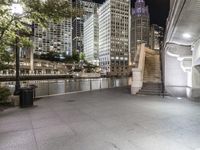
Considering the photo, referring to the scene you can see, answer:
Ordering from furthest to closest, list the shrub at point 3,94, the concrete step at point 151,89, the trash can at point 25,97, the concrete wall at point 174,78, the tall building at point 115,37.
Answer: the tall building at point 115,37 → the concrete step at point 151,89 → the concrete wall at point 174,78 → the shrub at point 3,94 → the trash can at point 25,97

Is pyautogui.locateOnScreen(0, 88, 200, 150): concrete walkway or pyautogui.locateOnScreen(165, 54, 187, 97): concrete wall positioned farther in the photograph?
pyautogui.locateOnScreen(165, 54, 187, 97): concrete wall

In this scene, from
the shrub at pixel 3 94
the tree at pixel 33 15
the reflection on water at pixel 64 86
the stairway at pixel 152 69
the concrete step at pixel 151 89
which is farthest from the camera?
the stairway at pixel 152 69

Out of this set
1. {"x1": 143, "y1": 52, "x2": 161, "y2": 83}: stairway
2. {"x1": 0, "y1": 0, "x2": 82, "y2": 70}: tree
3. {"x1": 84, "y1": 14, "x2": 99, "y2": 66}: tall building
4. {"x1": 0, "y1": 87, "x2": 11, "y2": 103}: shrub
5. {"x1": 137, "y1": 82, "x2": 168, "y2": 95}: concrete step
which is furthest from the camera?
{"x1": 84, "y1": 14, "x2": 99, "y2": 66}: tall building

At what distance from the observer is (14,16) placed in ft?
28.4

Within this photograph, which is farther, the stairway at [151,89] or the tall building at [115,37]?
the tall building at [115,37]

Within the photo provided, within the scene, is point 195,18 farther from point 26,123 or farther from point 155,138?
point 26,123

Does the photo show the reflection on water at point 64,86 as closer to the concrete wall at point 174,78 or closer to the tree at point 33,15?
the tree at point 33,15

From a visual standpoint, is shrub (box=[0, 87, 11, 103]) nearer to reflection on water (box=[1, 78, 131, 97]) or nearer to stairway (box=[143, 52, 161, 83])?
reflection on water (box=[1, 78, 131, 97])

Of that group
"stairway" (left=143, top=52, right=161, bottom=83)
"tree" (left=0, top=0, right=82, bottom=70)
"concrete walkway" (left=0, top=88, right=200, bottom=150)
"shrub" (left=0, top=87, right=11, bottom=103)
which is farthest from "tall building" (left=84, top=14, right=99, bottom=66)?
"concrete walkway" (left=0, top=88, right=200, bottom=150)


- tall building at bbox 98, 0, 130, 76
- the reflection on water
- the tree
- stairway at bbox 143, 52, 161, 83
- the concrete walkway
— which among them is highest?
tall building at bbox 98, 0, 130, 76

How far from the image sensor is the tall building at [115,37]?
479 feet

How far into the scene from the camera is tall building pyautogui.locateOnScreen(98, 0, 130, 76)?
479 ft

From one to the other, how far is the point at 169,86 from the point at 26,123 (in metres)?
10.3

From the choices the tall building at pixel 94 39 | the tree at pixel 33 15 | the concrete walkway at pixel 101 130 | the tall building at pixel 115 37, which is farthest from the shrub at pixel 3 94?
the tall building at pixel 94 39
